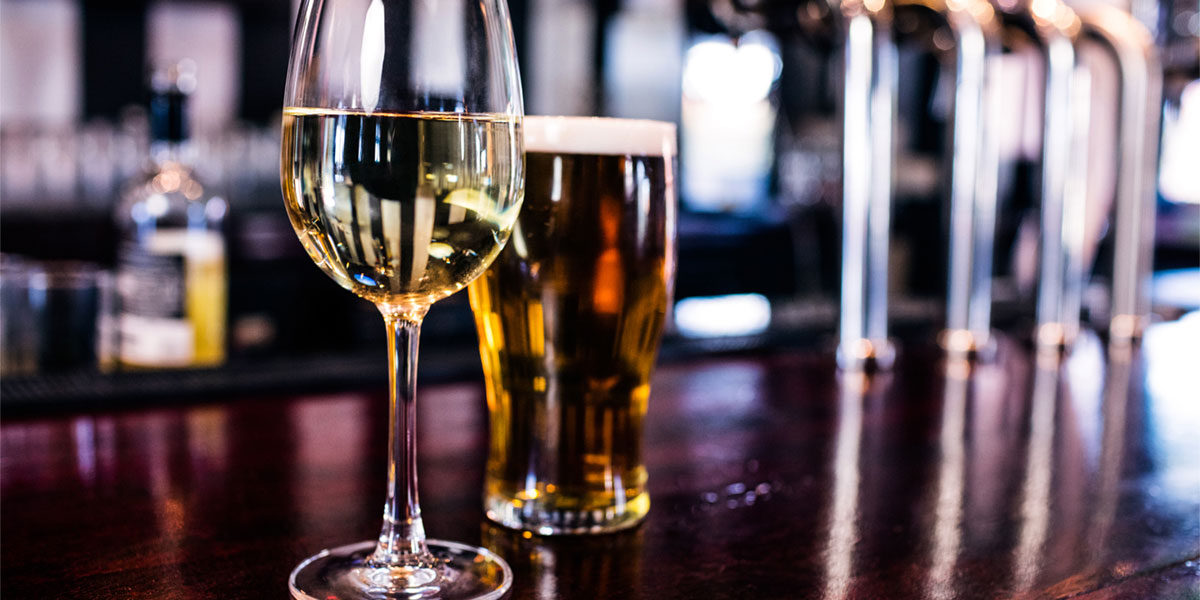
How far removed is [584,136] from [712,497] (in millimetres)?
199

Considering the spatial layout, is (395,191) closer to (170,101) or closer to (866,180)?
(866,180)

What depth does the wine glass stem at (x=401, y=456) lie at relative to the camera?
0.43 meters

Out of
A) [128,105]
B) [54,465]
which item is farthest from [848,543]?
[128,105]

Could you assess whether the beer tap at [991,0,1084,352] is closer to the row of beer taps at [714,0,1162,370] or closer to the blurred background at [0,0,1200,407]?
the row of beer taps at [714,0,1162,370]

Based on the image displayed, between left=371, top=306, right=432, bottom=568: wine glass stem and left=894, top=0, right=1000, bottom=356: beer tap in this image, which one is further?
left=894, top=0, right=1000, bottom=356: beer tap

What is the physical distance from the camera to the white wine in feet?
1.35

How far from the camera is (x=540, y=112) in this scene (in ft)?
14.5

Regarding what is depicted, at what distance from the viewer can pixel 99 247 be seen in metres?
3.27

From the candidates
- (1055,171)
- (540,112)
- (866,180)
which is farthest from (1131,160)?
(540,112)

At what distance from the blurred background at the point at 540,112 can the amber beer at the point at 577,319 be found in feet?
1.17

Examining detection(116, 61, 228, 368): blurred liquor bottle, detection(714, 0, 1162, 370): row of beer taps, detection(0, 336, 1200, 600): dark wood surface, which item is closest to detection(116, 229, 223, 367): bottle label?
detection(116, 61, 228, 368): blurred liquor bottle

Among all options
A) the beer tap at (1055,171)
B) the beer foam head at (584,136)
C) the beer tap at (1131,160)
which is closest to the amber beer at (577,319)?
the beer foam head at (584,136)

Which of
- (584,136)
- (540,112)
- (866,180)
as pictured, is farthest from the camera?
(540,112)

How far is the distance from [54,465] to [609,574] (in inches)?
13.0
